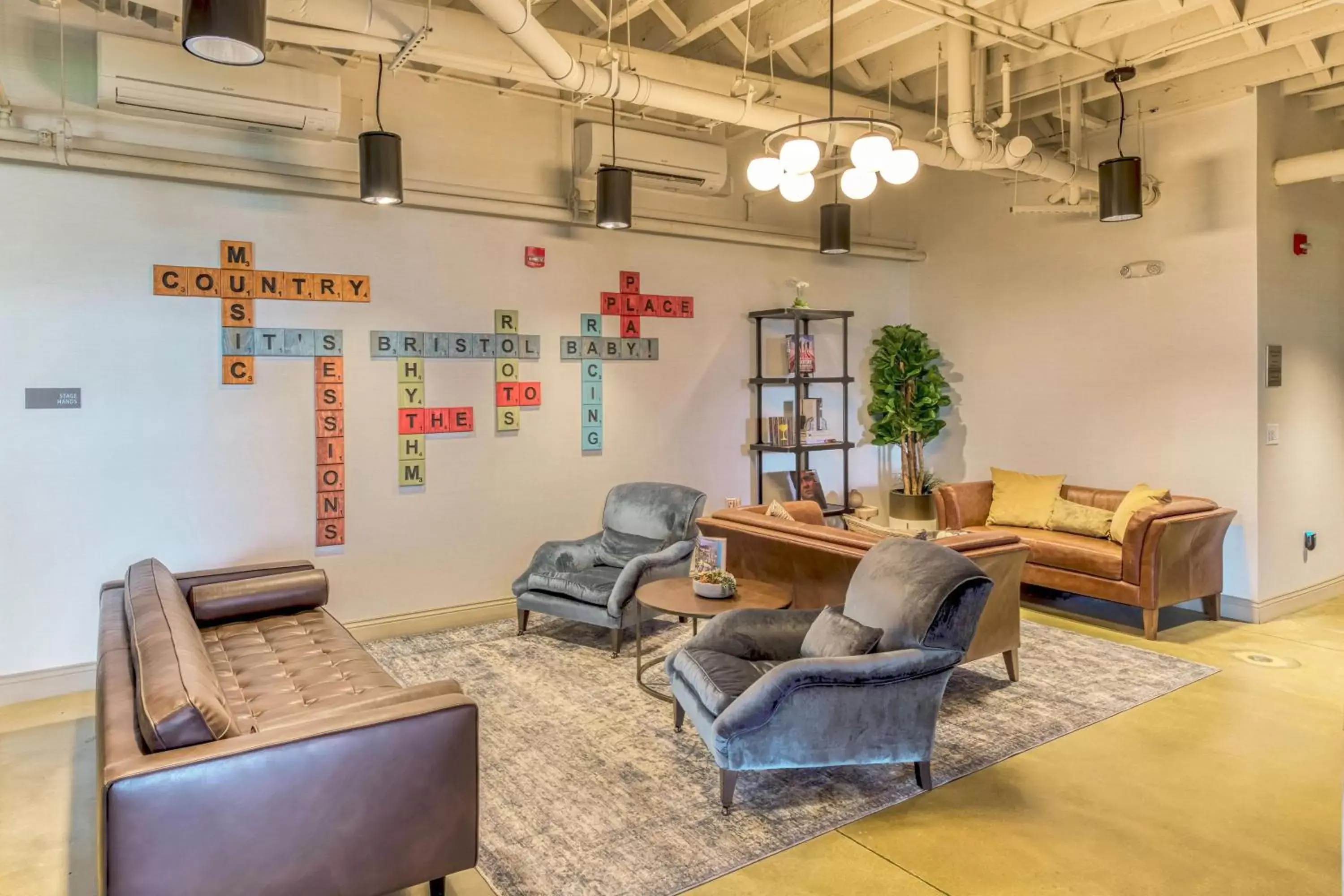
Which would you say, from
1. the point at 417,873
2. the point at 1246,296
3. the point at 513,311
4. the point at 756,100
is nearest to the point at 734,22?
the point at 756,100

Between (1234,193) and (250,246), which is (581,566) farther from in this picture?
(1234,193)

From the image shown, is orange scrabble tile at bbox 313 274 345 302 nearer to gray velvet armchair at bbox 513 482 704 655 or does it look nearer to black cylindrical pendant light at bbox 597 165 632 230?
black cylindrical pendant light at bbox 597 165 632 230

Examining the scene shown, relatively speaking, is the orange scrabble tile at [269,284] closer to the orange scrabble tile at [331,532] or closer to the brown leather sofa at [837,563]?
the orange scrabble tile at [331,532]

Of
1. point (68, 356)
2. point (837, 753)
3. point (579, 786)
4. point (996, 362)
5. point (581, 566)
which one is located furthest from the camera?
point (996, 362)

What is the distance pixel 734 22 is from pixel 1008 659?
3694 millimetres

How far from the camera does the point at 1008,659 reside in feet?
13.6

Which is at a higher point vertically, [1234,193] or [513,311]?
[1234,193]

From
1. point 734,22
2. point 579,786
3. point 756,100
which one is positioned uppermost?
point 734,22

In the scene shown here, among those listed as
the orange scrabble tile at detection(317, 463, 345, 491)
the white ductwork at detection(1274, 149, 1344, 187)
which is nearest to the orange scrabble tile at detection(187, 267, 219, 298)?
the orange scrabble tile at detection(317, 463, 345, 491)

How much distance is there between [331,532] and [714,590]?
7.81ft

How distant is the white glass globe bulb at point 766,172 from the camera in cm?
331

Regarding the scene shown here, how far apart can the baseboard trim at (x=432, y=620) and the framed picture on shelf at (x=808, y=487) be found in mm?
2344

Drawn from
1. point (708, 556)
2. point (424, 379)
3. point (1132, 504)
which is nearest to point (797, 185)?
point (708, 556)

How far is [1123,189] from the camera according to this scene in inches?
184
